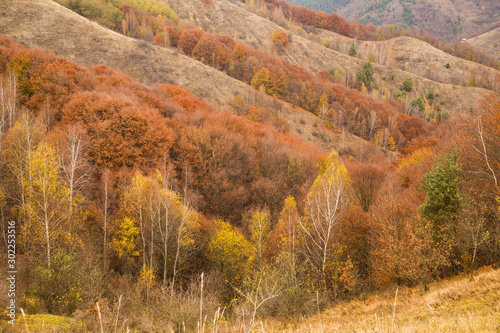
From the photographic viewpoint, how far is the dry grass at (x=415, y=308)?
11743mm

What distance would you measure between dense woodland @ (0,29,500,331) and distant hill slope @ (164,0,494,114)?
101 meters

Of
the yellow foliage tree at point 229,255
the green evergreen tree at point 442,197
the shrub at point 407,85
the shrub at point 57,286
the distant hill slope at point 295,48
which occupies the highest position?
the distant hill slope at point 295,48

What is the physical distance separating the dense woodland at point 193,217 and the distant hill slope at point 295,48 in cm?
10093

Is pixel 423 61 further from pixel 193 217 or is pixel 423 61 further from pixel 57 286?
pixel 57 286

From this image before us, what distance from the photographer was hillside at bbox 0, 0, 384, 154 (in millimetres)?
62281

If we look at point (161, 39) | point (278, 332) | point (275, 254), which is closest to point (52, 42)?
point (161, 39)

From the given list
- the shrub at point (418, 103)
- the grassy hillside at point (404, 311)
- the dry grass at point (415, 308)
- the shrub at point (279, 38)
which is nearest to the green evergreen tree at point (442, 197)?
the grassy hillside at point (404, 311)

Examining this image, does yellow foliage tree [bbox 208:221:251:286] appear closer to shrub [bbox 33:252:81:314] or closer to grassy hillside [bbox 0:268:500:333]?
grassy hillside [bbox 0:268:500:333]

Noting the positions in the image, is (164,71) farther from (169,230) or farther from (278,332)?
(278,332)

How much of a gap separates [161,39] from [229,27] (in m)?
51.4

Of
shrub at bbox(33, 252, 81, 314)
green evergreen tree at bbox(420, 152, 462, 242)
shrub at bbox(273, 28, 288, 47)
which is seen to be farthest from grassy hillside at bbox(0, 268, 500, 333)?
shrub at bbox(273, 28, 288, 47)

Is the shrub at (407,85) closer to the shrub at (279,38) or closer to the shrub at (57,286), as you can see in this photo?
the shrub at (279,38)

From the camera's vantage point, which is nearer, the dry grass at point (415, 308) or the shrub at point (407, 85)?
the dry grass at point (415, 308)

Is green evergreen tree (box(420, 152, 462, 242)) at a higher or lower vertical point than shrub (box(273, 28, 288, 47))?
lower
